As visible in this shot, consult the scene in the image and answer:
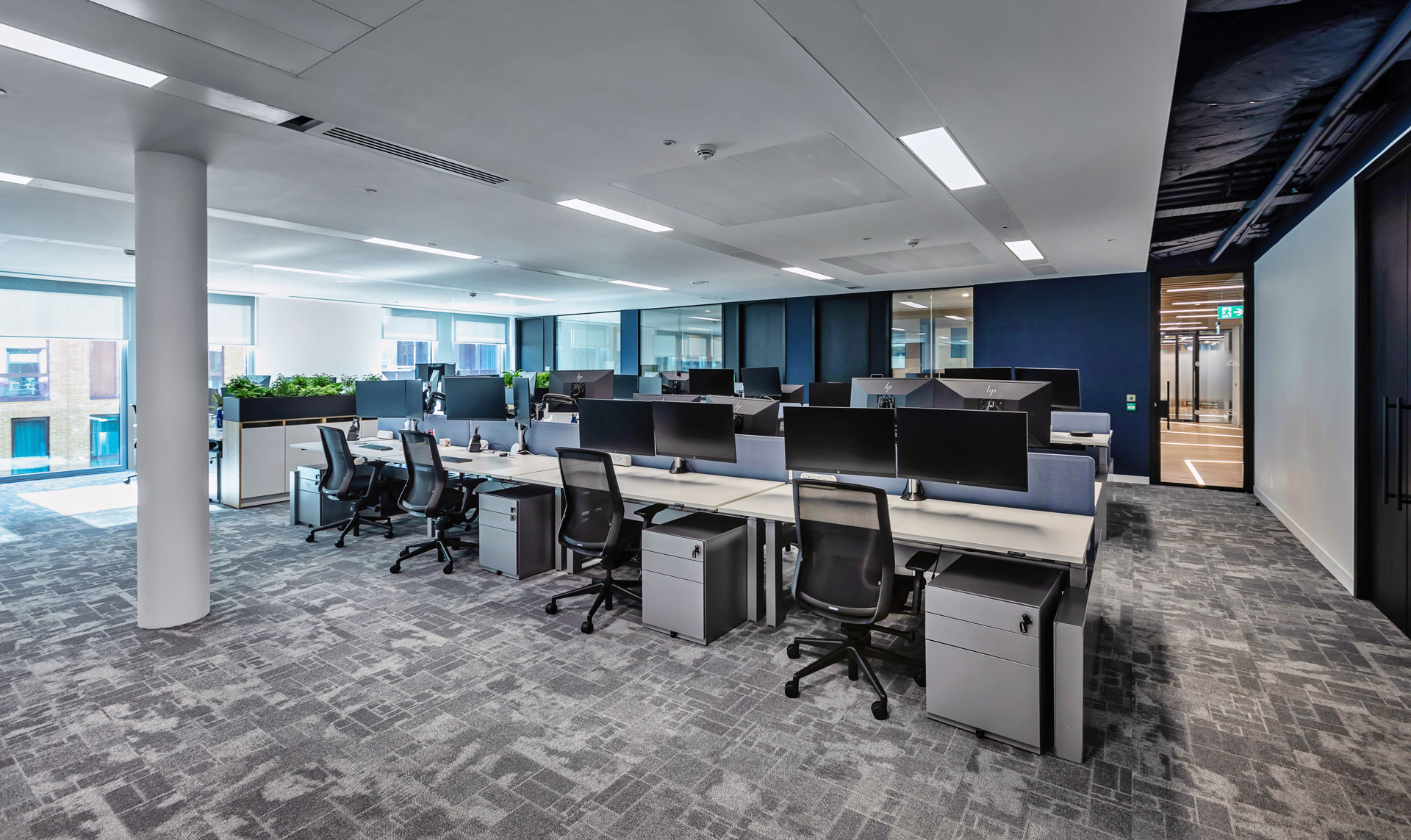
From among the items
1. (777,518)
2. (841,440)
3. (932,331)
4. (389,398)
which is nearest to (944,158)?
(841,440)

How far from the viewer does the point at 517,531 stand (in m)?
4.60

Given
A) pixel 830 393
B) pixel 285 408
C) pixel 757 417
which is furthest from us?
pixel 285 408

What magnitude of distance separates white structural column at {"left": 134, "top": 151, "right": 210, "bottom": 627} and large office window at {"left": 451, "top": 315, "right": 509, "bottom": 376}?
34.4ft

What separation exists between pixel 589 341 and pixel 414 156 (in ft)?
36.4

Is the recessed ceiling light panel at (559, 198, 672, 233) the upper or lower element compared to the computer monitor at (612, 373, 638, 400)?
upper

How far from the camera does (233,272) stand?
8.83 meters

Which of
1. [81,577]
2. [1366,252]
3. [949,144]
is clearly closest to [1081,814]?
[949,144]

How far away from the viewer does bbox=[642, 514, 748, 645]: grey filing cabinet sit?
3.44 m

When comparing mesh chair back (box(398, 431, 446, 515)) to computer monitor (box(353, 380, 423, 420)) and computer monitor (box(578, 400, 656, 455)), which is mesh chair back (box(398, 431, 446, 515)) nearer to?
computer monitor (box(578, 400, 656, 455))

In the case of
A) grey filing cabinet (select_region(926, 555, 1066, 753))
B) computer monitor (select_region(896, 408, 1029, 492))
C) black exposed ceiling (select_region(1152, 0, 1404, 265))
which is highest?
black exposed ceiling (select_region(1152, 0, 1404, 265))

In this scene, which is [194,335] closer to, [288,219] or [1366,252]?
[288,219]

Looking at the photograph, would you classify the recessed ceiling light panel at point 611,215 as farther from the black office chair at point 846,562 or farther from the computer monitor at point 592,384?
the black office chair at point 846,562

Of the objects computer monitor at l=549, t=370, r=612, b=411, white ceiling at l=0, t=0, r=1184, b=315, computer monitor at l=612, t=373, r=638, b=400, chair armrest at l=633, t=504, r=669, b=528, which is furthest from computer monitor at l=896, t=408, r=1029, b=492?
computer monitor at l=612, t=373, r=638, b=400

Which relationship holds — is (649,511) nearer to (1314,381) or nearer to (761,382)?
Result: (761,382)
